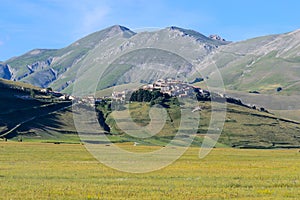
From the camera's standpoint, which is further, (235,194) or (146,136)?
(146,136)

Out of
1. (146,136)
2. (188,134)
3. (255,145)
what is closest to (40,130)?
(146,136)

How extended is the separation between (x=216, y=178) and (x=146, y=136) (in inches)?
5824

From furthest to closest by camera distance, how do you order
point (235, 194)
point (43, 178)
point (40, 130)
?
point (40, 130) < point (43, 178) < point (235, 194)

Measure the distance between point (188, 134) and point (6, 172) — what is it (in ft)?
419

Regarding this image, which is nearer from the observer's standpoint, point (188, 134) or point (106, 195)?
point (106, 195)

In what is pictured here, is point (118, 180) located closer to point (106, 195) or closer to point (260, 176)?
point (106, 195)

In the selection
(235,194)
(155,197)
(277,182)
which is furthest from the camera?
(277,182)

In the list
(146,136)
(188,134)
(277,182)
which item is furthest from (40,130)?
(277,182)

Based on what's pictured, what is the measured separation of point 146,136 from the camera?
614 ft

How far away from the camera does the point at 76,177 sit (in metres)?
39.6

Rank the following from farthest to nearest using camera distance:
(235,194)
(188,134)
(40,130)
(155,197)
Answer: (40,130) → (188,134) → (235,194) → (155,197)

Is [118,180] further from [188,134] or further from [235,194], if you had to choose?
[188,134]

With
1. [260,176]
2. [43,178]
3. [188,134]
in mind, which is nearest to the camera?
[43,178]

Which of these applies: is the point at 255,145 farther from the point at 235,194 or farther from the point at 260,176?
the point at 235,194
